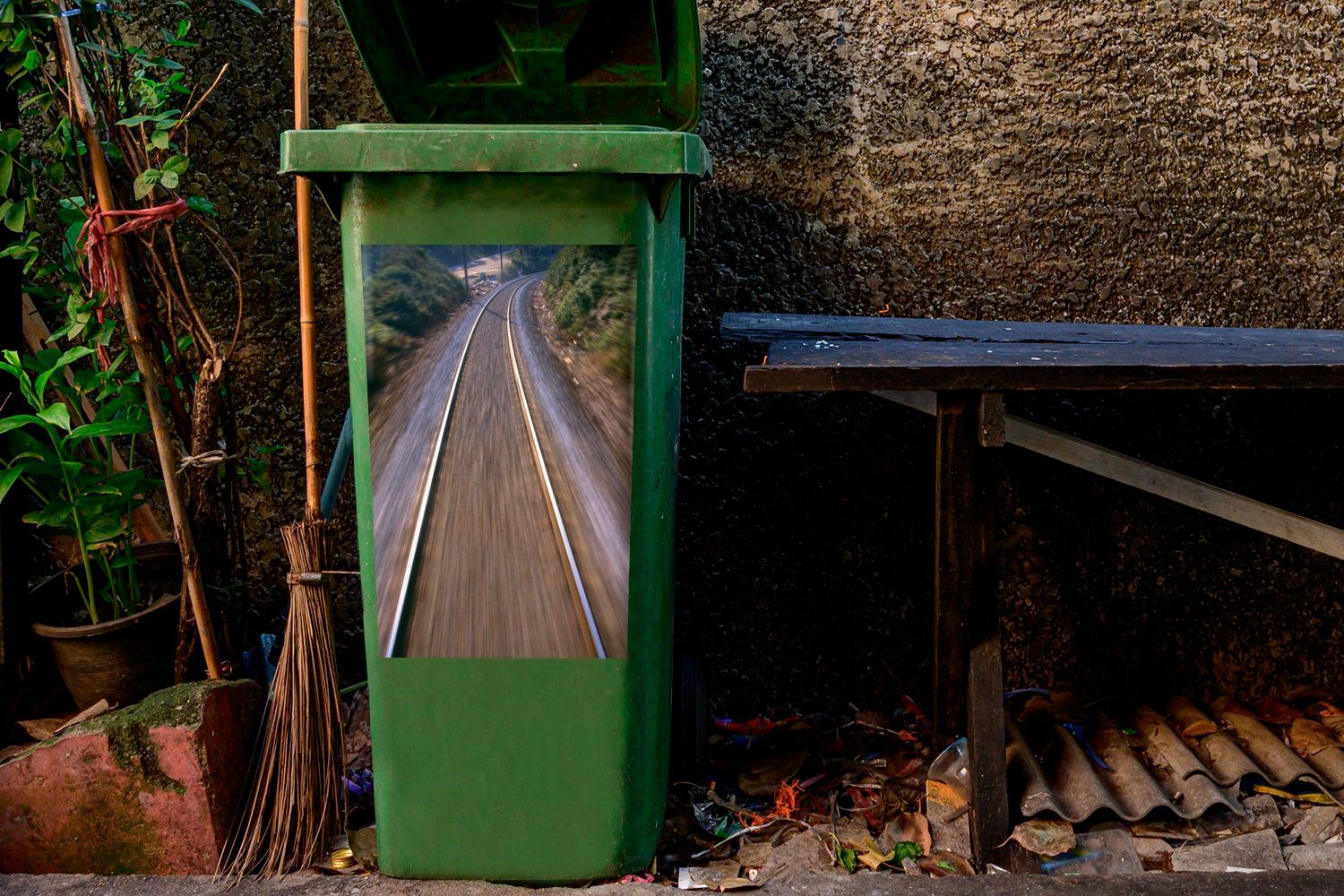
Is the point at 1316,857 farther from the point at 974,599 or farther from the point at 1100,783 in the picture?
the point at 974,599

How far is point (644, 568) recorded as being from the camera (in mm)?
1820

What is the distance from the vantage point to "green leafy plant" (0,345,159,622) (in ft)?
6.61

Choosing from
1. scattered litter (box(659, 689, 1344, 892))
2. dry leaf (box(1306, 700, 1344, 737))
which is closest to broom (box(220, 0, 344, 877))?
scattered litter (box(659, 689, 1344, 892))

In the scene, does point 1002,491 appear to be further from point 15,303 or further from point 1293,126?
point 15,303

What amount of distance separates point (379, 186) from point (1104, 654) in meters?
2.18

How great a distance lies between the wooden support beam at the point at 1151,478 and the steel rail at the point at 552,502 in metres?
0.90

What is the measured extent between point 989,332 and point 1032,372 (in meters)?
0.57

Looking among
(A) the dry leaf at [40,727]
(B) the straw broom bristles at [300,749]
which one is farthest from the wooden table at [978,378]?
(A) the dry leaf at [40,727]

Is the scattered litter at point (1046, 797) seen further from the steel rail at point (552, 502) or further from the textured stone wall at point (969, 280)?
the steel rail at point (552, 502)

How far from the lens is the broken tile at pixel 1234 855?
77.4 inches

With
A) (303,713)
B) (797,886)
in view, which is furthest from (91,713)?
(797,886)

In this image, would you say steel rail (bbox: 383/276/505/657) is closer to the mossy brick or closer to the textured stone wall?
the mossy brick

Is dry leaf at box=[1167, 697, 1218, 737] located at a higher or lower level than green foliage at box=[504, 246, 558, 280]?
lower

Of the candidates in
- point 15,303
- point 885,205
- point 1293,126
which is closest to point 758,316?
point 885,205
